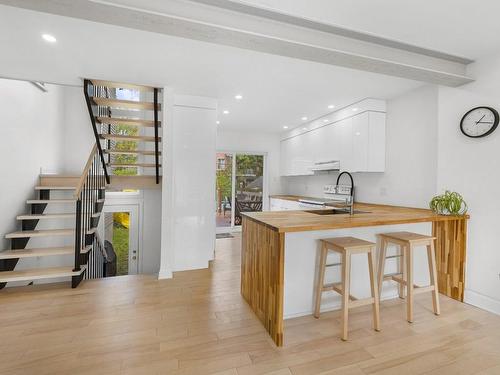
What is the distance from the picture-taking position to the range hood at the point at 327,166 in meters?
4.25

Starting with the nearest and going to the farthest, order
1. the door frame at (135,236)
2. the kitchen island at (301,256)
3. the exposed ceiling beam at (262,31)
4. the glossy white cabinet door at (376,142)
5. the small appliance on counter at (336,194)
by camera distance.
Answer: the exposed ceiling beam at (262,31) < the kitchen island at (301,256) < the glossy white cabinet door at (376,142) < the small appliance on counter at (336,194) < the door frame at (135,236)

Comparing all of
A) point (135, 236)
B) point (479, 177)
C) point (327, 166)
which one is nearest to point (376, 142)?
point (327, 166)

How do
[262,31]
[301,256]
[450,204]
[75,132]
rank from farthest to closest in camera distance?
[75,132] < [450,204] < [301,256] < [262,31]

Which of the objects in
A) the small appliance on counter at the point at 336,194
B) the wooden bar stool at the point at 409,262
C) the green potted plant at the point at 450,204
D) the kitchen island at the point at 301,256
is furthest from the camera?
the small appliance on counter at the point at 336,194

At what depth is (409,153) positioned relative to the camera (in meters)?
3.37

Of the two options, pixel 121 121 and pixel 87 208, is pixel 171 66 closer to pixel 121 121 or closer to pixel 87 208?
pixel 121 121

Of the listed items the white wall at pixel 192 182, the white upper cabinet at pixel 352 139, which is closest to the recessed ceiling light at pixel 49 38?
the white wall at pixel 192 182

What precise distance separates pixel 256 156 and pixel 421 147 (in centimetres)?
388

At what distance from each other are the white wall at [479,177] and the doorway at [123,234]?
515 cm

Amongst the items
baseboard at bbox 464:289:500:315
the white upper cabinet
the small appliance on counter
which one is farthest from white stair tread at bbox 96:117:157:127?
baseboard at bbox 464:289:500:315

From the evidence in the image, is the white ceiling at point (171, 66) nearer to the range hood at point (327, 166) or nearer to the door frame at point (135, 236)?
the range hood at point (327, 166)

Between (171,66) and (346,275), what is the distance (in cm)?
268

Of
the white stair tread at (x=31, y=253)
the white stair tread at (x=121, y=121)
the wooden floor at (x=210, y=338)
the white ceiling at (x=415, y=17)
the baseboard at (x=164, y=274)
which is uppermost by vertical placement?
the white ceiling at (x=415, y=17)

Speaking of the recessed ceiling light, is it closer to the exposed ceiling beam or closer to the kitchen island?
the exposed ceiling beam
